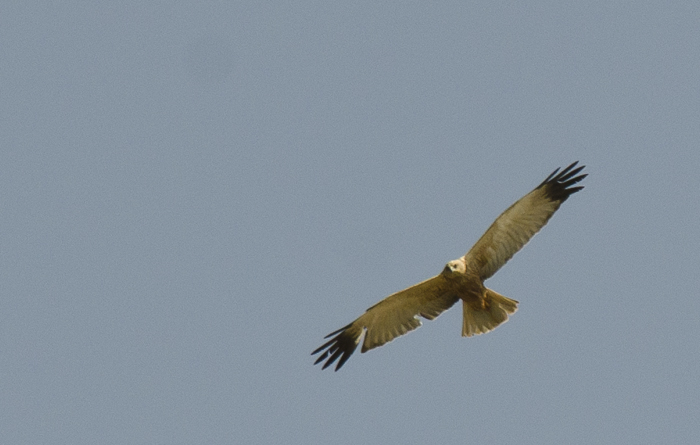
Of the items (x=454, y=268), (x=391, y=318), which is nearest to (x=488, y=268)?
(x=454, y=268)

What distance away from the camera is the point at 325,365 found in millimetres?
17453

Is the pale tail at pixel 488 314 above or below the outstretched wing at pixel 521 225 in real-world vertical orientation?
below

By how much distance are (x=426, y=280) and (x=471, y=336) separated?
1.15 m

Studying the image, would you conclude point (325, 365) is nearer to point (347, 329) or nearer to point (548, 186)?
point (347, 329)

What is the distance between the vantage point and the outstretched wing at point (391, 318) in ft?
55.4

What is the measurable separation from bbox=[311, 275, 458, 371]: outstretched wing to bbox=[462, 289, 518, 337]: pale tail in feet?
1.39

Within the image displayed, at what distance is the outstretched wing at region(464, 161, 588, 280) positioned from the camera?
1641cm

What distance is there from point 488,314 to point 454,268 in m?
1.02

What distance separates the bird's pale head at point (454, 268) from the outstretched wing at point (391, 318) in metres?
0.39

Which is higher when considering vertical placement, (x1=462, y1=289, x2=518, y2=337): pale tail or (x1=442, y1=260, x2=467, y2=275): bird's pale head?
(x1=442, y1=260, x2=467, y2=275): bird's pale head

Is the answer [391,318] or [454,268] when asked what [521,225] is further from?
[391,318]

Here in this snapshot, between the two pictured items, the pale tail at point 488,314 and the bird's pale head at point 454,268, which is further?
the pale tail at point 488,314

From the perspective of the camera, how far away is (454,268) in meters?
16.3

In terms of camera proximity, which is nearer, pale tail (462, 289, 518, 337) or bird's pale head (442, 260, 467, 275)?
bird's pale head (442, 260, 467, 275)
